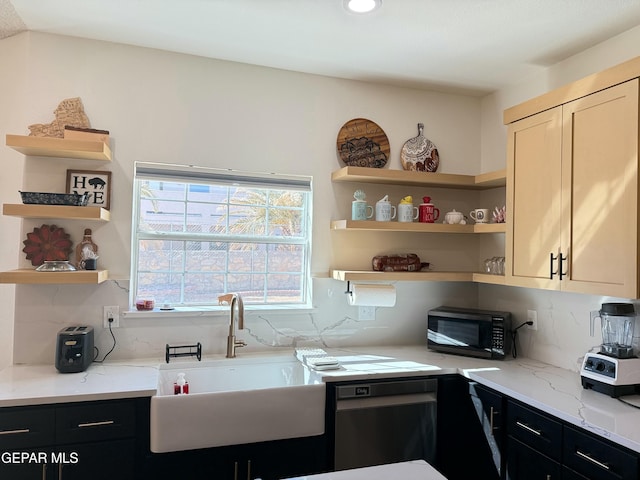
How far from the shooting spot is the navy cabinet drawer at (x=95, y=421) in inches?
72.9

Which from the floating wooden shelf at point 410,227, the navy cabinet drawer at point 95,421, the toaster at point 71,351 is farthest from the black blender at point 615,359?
the toaster at point 71,351

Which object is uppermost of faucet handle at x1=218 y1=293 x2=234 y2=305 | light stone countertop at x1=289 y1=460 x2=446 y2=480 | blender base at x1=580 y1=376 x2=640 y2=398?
faucet handle at x1=218 y1=293 x2=234 y2=305

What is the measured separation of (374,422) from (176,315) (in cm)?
125

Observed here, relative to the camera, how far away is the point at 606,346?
2055mm

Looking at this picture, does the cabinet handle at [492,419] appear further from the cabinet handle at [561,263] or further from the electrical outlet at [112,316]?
the electrical outlet at [112,316]

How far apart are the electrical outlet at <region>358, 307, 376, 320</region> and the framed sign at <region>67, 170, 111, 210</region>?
1659 mm

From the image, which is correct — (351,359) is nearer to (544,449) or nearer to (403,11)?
(544,449)

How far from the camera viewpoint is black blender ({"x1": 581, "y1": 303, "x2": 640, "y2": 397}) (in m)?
1.92

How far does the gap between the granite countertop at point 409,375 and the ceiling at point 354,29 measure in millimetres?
1750

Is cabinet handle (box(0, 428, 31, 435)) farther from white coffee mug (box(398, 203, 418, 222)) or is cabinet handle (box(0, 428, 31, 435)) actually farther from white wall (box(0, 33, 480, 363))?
white coffee mug (box(398, 203, 418, 222))

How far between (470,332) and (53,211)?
7.89 ft

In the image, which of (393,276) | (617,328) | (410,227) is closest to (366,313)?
(393,276)

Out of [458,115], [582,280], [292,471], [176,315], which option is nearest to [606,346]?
[582,280]

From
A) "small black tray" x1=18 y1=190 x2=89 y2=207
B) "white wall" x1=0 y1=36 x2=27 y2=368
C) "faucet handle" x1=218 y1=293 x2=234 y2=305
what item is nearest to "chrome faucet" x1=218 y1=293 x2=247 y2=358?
"faucet handle" x1=218 y1=293 x2=234 y2=305
